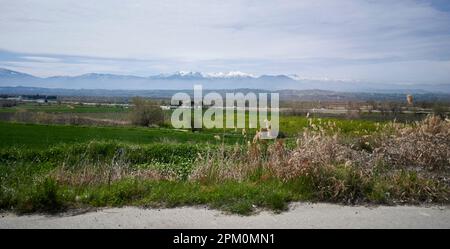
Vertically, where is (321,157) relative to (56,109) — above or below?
above

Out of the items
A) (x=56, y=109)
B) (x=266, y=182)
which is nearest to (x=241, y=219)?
(x=266, y=182)

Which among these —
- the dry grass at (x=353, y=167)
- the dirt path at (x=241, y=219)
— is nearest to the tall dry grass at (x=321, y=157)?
the dry grass at (x=353, y=167)

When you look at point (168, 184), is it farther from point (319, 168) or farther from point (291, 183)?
point (319, 168)

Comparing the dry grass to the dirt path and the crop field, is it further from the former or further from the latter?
the dirt path

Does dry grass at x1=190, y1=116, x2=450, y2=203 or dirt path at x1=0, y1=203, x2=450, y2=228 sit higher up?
dry grass at x1=190, y1=116, x2=450, y2=203

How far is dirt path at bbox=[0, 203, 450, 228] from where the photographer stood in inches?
200

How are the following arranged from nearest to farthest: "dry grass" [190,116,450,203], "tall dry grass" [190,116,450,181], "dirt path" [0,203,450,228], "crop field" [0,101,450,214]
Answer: "dirt path" [0,203,450,228], "crop field" [0,101,450,214], "dry grass" [190,116,450,203], "tall dry grass" [190,116,450,181]

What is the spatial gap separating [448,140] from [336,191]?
→ 553 centimetres

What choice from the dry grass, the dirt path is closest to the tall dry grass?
the dry grass

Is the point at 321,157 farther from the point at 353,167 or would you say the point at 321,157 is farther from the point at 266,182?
the point at 266,182

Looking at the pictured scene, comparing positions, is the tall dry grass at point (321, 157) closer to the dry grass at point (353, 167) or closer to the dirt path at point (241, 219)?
the dry grass at point (353, 167)

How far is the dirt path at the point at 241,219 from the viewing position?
5.09m

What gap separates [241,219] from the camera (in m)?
5.29

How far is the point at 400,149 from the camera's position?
962 centimetres
